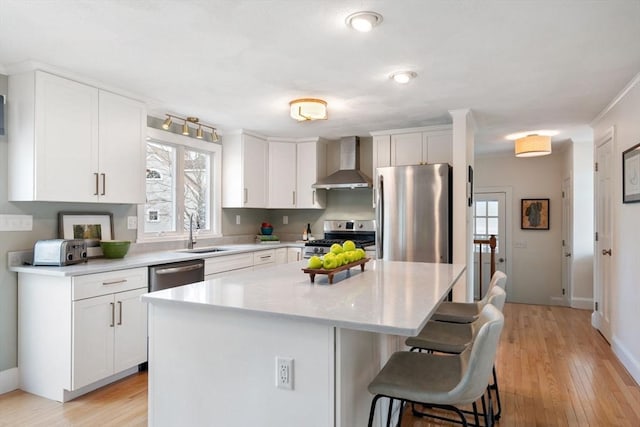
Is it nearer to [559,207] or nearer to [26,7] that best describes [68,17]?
[26,7]

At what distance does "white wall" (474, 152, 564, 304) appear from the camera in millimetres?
6125

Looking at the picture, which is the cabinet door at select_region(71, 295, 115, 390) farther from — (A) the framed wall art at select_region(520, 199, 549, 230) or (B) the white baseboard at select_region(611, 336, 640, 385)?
(A) the framed wall art at select_region(520, 199, 549, 230)

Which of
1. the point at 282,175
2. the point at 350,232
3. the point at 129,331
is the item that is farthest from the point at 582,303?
the point at 129,331

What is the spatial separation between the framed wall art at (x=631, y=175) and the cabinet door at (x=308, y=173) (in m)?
3.22

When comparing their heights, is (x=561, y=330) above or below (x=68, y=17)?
below

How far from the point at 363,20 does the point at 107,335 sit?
2.66 m

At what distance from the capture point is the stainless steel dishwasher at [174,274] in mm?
3111

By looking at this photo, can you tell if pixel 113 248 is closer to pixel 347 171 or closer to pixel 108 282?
pixel 108 282

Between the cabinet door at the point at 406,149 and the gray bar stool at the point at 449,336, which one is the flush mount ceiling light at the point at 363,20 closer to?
the gray bar stool at the point at 449,336

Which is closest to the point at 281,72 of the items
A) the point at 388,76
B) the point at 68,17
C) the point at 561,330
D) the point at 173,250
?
the point at 388,76

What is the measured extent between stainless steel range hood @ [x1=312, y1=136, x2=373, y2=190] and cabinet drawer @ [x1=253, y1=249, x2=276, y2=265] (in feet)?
3.36

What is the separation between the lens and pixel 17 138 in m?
2.76

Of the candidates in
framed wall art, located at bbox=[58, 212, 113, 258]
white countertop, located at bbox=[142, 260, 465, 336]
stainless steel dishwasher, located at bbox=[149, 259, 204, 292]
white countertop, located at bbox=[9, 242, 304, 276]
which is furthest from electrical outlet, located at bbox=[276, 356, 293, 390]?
framed wall art, located at bbox=[58, 212, 113, 258]

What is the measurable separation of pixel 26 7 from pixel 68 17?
0.17 meters
